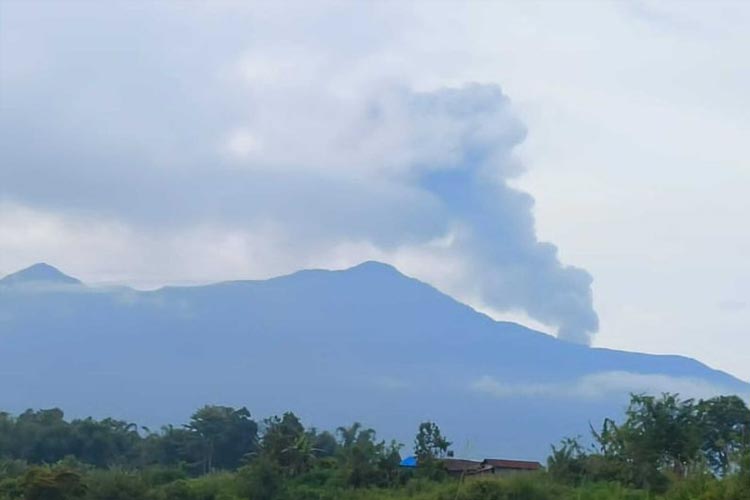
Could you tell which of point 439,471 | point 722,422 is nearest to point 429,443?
point 439,471

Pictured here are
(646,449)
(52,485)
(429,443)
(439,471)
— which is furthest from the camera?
(429,443)

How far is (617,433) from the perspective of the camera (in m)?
35.4

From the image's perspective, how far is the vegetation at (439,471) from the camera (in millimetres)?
31344

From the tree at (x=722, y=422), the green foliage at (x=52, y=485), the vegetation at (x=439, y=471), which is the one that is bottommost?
the green foliage at (x=52, y=485)

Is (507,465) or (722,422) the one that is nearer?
(722,422)

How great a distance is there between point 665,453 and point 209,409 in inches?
995

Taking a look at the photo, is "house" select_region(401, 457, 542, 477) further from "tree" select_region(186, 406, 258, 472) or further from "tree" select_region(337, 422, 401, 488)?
"tree" select_region(186, 406, 258, 472)

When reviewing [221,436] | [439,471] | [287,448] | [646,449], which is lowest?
[439,471]

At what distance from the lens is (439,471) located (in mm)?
37500

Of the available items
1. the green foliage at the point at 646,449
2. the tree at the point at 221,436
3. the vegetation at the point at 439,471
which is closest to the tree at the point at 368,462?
the vegetation at the point at 439,471

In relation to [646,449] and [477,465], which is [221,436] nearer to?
[477,465]

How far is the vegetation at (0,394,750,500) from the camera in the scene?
Result: 31.3m

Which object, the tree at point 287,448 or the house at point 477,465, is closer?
the tree at point 287,448

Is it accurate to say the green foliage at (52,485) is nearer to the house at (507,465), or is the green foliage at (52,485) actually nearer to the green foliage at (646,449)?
the green foliage at (646,449)
